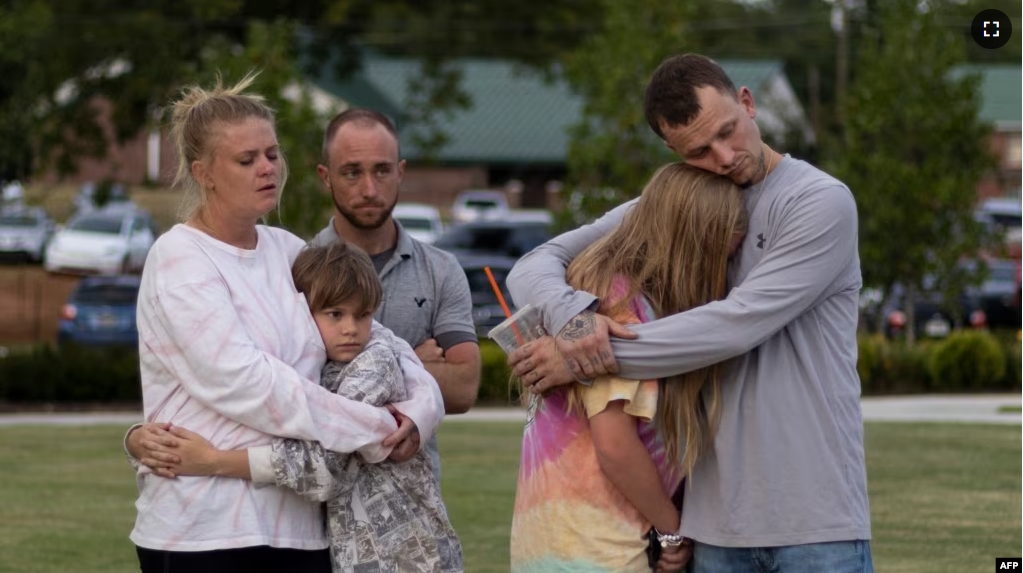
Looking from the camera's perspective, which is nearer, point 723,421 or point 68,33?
point 723,421

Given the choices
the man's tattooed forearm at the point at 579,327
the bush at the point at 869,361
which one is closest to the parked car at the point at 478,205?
the bush at the point at 869,361

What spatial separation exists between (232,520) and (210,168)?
2.79 ft

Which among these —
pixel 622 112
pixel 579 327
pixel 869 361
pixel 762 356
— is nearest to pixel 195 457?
pixel 579 327

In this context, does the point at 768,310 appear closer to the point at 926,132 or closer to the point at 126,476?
the point at 126,476

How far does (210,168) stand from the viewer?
3.74 m

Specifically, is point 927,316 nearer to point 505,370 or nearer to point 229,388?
point 505,370

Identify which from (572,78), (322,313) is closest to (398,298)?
(322,313)

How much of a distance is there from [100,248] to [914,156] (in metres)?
18.0

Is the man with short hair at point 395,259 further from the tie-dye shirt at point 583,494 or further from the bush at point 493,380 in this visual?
the bush at point 493,380

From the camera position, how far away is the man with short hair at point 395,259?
4766 mm

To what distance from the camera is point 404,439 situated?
12.4 ft

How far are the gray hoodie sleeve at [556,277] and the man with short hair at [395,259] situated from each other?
0.86 m

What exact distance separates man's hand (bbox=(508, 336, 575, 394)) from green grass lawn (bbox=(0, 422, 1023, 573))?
521 cm

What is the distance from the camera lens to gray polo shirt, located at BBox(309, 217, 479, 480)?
4.77 meters
